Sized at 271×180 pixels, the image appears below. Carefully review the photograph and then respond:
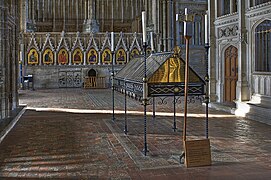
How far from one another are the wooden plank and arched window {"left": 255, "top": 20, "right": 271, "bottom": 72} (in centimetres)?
559

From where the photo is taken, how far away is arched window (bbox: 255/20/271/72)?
9.35m

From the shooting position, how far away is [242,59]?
10.0 meters

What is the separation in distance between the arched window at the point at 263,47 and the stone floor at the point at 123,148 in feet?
5.77

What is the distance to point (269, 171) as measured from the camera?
441cm

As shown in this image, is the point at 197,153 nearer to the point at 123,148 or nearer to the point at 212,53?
the point at 123,148

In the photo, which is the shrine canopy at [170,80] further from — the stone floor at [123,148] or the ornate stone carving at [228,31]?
the ornate stone carving at [228,31]

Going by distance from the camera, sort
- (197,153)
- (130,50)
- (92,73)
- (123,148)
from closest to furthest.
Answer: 1. (197,153)
2. (123,148)
3. (130,50)
4. (92,73)

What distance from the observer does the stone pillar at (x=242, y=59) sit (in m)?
9.93

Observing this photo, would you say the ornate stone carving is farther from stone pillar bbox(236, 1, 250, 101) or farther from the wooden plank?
the wooden plank

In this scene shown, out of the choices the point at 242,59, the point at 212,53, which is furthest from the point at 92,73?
the point at 242,59

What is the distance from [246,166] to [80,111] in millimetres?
6700

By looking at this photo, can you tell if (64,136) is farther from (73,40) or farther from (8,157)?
(73,40)

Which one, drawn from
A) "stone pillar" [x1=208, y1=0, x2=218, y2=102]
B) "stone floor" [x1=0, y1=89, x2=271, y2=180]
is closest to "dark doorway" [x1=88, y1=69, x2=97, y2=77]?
"stone pillar" [x1=208, y1=0, x2=218, y2=102]

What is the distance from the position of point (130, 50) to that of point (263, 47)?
12508mm
